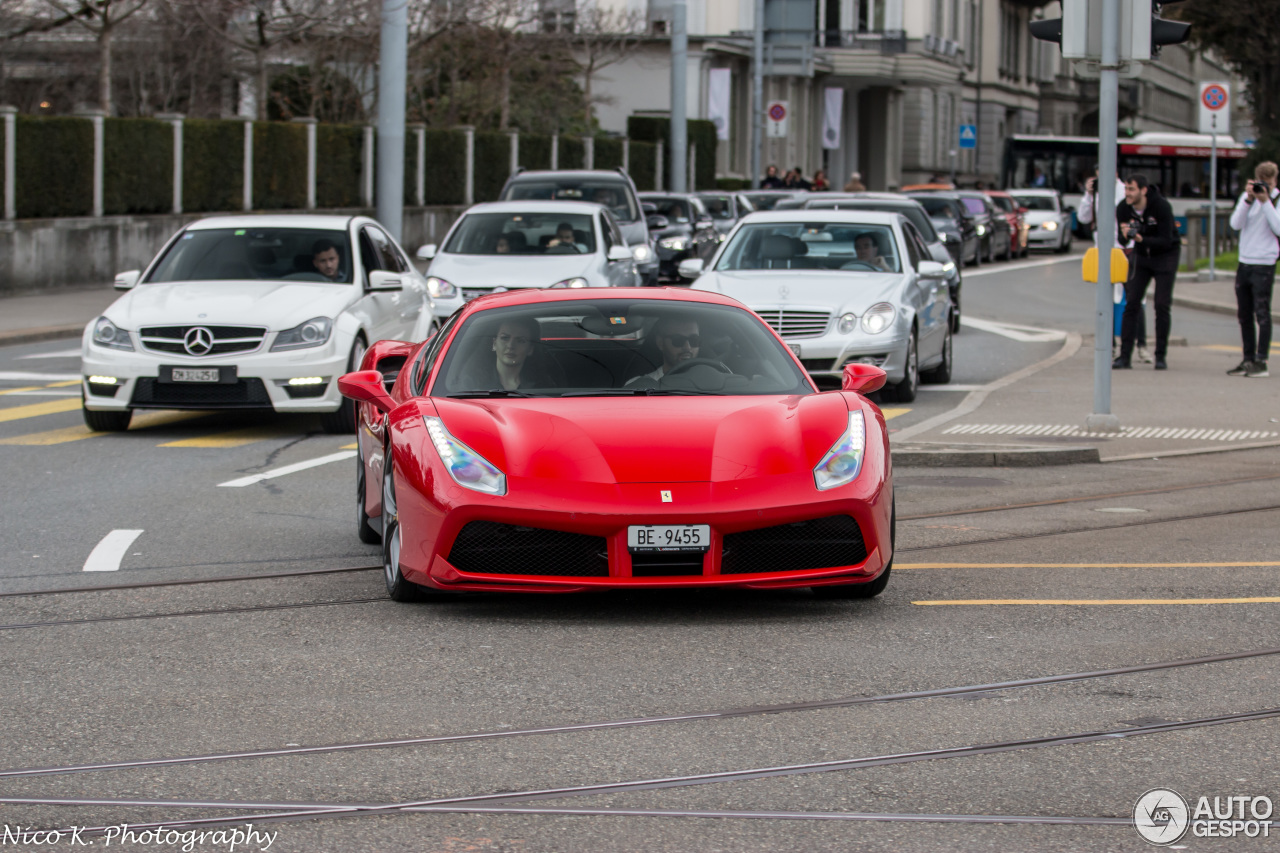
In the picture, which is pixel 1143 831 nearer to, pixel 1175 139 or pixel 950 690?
pixel 950 690

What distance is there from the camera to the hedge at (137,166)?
28.9 meters

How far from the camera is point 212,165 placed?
32.1 meters

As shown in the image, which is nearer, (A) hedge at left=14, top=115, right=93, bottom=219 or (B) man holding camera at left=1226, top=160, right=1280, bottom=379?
(B) man holding camera at left=1226, top=160, right=1280, bottom=379

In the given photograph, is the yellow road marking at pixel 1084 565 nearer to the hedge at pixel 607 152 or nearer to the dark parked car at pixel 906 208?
the dark parked car at pixel 906 208

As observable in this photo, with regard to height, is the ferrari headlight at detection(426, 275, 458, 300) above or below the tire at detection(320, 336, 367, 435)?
above

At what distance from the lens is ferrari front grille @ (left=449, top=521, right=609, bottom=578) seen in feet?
22.0

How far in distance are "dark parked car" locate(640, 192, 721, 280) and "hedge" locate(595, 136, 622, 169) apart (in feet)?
53.4

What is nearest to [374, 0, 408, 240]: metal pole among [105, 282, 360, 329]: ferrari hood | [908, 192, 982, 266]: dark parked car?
[908, 192, 982, 266]: dark parked car

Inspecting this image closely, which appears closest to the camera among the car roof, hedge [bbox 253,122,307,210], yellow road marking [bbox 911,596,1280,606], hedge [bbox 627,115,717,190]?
yellow road marking [bbox 911,596,1280,606]

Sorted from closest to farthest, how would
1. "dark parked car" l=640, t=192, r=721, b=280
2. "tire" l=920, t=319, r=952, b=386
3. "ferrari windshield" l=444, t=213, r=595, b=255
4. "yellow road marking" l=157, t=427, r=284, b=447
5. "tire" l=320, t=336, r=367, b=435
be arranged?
"yellow road marking" l=157, t=427, r=284, b=447, "tire" l=320, t=336, r=367, b=435, "tire" l=920, t=319, r=952, b=386, "ferrari windshield" l=444, t=213, r=595, b=255, "dark parked car" l=640, t=192, r=721, b=280

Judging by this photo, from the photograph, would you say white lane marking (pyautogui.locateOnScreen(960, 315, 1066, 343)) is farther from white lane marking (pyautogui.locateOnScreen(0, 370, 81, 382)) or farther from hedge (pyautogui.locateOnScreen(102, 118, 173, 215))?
hedge (pyautogui.locateOnScreen(102, 118, 173, 215))

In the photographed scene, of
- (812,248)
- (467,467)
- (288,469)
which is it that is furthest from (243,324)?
(467,467)

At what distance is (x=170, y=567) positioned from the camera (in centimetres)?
815
